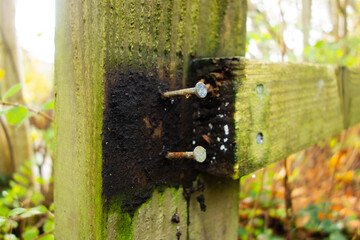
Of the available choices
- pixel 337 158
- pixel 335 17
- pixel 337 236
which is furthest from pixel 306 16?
pixel 337 236

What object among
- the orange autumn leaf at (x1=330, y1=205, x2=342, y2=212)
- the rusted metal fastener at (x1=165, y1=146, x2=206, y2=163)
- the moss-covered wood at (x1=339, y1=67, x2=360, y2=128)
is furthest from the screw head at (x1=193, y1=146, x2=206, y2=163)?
the orange autumn leaf at (x1=330, y1=205, x2=342, y2=212)

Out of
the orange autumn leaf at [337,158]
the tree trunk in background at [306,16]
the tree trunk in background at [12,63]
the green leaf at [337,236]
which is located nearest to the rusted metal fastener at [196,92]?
the green leaf at [337,236]

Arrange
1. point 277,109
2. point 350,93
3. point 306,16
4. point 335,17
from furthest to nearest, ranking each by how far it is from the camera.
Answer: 1. point 335,17
2. point 306,16
3. point 350,93
4. point 277,109

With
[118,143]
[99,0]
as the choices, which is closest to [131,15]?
[99,0]

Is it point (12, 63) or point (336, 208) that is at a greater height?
point (12, 63)

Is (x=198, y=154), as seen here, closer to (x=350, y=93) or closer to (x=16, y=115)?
(x=16, y=115)
